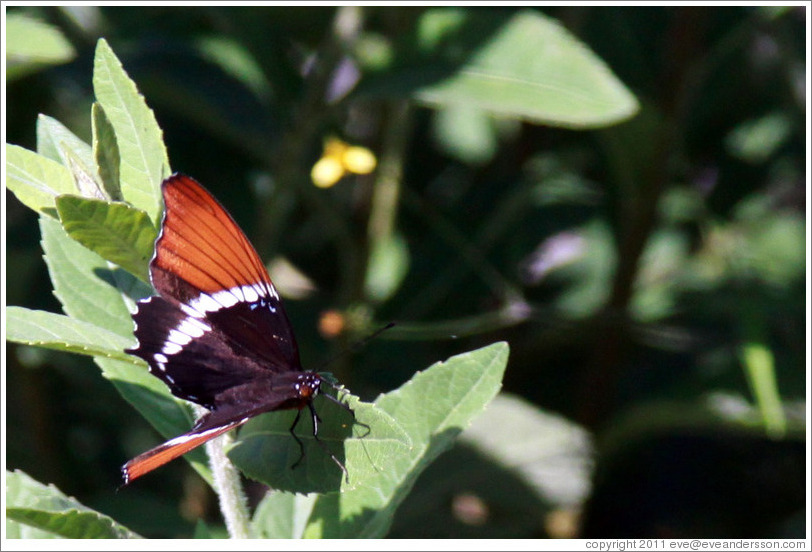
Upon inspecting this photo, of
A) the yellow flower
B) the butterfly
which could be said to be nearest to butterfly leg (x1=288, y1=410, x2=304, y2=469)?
the butterfly

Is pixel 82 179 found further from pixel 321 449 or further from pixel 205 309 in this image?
pixel 321 449

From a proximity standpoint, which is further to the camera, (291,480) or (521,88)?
(521,88)

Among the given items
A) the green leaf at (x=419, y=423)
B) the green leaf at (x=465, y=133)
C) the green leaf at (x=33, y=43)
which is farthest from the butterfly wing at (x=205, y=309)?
the green leaf at (x=465, y=133)

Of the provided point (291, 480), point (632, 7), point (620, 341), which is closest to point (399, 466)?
point (291, 480)

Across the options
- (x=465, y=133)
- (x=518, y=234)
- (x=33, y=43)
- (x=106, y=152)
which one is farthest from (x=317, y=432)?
(x=465, y=133)

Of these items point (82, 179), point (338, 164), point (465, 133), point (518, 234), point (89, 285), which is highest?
point (82, 179)

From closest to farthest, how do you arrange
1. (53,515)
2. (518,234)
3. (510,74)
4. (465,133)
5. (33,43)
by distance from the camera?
(53,515), (33,43), (510,74), (518,234), (465,133)

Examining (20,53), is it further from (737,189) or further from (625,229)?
(737,189)
